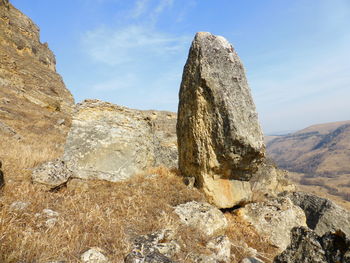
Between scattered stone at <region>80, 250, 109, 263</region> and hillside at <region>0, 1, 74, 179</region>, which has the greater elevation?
hillside at <region>0, 1, 74, 179</region>

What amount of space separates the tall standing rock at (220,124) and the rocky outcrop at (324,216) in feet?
13.3

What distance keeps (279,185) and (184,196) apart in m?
14.9

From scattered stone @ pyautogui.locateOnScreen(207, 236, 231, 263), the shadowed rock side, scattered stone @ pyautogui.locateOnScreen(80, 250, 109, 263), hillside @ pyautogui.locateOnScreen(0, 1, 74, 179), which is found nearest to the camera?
scattered stone @ pyautogui.locateOnScreen(80, 250, 109, 263)

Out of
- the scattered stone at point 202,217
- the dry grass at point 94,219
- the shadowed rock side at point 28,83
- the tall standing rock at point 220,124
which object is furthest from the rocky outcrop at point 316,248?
the shadowed rock side at point 28,83

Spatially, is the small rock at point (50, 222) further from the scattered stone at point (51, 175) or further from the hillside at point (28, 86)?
the hillside at point (28, 86)

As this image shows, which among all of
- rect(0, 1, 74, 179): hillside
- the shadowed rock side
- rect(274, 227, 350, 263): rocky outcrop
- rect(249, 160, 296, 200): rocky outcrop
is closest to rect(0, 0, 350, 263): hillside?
rect(274, 227, 350, 263): rocky outcrop

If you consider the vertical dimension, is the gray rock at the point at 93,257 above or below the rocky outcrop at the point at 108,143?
below

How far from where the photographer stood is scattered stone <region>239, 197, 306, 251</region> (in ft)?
26.0

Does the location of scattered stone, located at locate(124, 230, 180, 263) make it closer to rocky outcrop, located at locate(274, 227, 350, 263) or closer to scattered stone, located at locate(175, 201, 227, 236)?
scattered stone, located at locate(175, 201, 227, 236)

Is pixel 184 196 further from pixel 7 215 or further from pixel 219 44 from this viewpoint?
pixel 219 44

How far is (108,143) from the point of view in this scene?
9.76 metres

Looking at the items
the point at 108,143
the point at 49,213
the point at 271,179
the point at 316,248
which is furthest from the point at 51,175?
the point at 271,179

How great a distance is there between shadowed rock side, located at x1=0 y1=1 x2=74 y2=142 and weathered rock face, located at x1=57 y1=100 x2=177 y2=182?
15269mm

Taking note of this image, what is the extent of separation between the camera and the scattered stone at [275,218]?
7.93 meters
